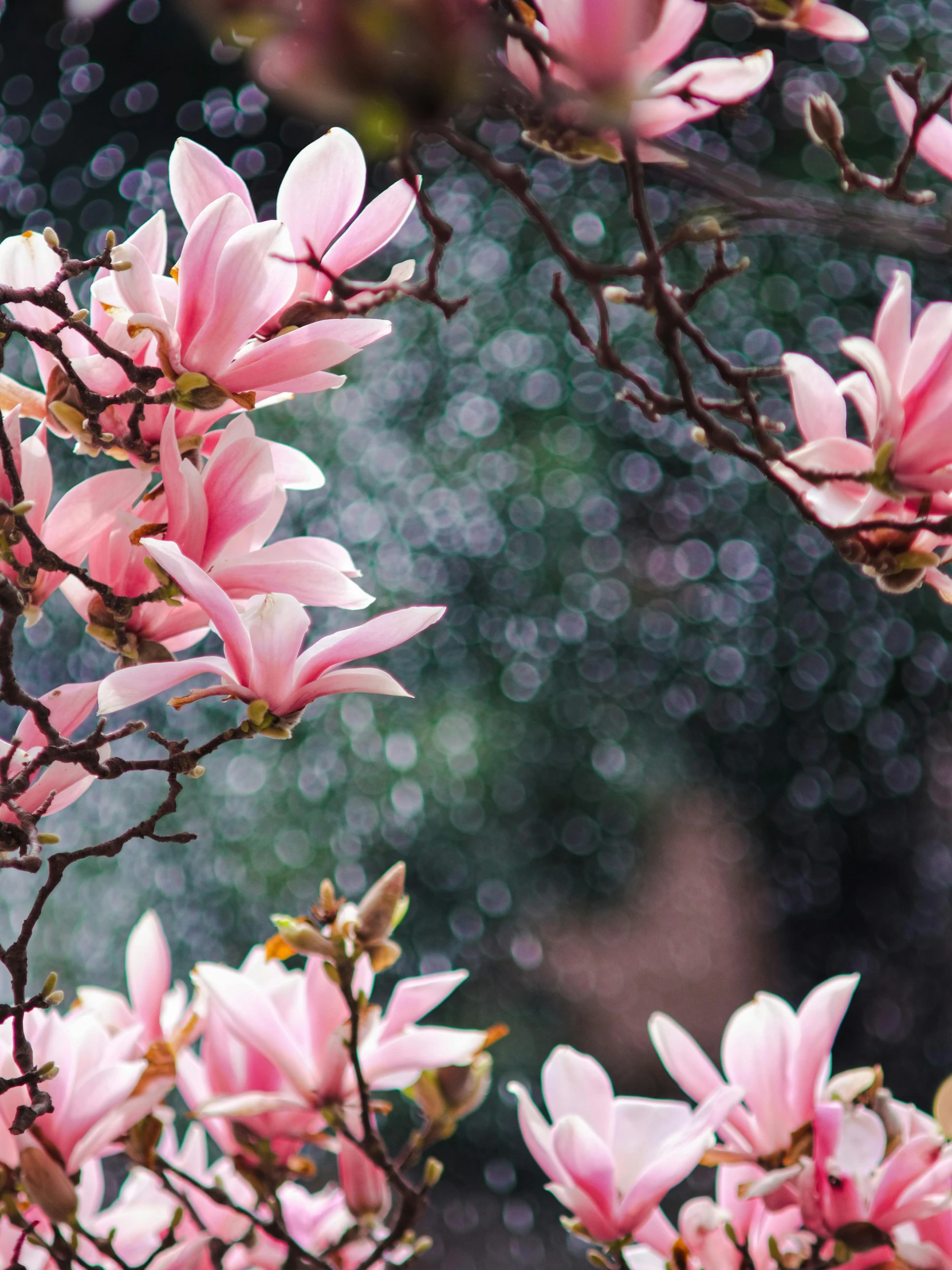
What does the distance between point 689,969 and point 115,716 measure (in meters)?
0.70

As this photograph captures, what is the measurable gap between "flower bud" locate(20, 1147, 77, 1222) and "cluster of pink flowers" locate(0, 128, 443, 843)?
4.2 inches

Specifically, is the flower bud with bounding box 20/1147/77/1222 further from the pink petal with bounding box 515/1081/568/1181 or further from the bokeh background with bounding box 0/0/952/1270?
the bokeh background with bounding box 0/0/952/1270

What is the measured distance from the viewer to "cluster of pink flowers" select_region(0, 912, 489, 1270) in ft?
1.00

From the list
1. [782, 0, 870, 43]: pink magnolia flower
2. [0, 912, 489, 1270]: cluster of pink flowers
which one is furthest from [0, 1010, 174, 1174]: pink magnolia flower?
[782, 0, 870, 43]: pink magnolia flower

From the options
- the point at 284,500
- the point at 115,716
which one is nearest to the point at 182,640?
the point at 284,500

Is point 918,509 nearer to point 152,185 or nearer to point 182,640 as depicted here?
point 182,640

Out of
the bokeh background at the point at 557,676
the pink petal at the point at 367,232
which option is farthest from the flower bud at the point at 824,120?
the bokeh background at the point at 557,676

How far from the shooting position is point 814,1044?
318 mm

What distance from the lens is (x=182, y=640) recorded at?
281 mm

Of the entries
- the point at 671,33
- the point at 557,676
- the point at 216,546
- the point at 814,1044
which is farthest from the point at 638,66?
the point at 557,676

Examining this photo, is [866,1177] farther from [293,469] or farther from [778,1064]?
[293,469]

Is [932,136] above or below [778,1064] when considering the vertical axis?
above

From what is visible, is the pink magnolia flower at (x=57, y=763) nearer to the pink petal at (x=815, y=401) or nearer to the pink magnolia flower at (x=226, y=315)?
the pink magnolia flower at (x=226, y=315)

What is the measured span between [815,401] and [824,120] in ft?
0.32
